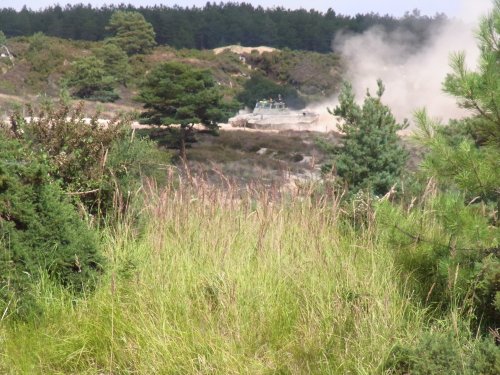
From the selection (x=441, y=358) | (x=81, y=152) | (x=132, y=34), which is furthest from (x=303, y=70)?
(x=441, y=358)

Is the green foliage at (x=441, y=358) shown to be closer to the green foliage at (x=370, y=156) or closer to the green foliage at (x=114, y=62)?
the green foliage at (x=370, y=156)

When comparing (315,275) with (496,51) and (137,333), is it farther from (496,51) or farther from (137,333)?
(496,51)

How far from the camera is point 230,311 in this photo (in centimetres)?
337

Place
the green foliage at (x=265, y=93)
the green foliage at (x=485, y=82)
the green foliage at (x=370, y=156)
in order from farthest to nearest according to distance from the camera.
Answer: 1. the green foliage at (x=265, y=93)
2. the green foliage at (x=370, y=156)
3. the green foliage at (x=485, y=82)

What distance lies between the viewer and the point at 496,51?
380cm

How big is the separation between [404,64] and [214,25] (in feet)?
102

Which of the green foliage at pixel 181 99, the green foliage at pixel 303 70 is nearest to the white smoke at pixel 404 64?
the green foliage at pixel 303 70

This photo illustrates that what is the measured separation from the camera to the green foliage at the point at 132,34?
58.9 metres

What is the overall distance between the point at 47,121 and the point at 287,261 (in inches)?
112

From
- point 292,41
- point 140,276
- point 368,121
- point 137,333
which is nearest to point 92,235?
point 140,276

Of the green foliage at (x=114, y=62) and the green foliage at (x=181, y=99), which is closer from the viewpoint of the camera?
the green foliage at (x=181, y=99)

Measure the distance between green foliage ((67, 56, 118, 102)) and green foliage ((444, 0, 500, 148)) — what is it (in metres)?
39.8

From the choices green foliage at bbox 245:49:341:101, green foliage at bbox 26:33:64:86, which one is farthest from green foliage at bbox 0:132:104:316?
green foliage at bbox 245:49:341:101

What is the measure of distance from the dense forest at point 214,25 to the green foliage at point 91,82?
1113 inches
